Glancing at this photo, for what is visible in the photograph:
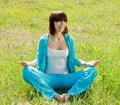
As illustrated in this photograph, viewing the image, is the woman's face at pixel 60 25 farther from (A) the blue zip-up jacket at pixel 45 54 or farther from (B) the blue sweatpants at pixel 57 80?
(B) the blue sweatpants at pixel 57 80

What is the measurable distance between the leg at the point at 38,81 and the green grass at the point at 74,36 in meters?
0.14

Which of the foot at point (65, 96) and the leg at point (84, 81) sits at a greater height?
the leg at point (84, 81)

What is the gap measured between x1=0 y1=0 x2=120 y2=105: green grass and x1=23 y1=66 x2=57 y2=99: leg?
140mm

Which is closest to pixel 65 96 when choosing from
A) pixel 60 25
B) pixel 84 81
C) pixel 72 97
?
pixel 72 97

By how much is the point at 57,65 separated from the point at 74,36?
4.51 m

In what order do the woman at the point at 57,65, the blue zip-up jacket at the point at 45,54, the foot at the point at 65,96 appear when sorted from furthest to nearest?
1. the blue zip-up jacket at the point at 45,54
2. the woman at the point at 57,65
3. the foot at the point at 65,96

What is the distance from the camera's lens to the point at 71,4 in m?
16.4

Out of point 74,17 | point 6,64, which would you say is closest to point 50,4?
point 74,17

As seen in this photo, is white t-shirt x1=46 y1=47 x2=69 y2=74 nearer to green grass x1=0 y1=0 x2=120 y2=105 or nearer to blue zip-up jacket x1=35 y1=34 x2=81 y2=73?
blue zip-up jacket x1=35 y1=34 x2=81 y2=73


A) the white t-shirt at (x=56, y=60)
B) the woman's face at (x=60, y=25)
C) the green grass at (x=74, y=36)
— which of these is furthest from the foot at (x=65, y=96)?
the woman's face at (x=60, y=25)

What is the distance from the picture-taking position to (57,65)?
6.93m

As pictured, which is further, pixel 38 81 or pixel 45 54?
pixel 45 54

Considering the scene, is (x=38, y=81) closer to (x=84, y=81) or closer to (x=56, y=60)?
(x=56, y=60)

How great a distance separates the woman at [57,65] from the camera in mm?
6602
